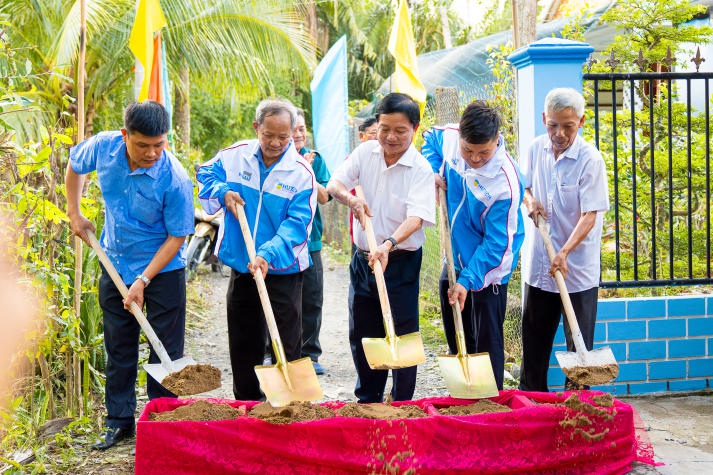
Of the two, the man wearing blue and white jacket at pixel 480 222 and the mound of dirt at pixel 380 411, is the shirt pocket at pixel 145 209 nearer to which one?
the mound of dirt at pixel 380 411

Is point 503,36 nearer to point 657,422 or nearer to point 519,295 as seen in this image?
point 519,295

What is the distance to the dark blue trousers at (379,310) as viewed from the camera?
409 cm

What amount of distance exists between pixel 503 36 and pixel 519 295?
7.16m

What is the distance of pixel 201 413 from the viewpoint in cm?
348

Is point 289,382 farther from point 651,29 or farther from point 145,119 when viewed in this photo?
point 651,29

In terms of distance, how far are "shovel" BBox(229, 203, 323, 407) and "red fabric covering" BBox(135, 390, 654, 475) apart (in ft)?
0.88

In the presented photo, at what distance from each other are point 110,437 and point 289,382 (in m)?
1.10

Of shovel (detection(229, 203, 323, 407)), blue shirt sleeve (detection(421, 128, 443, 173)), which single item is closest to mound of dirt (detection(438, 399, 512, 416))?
shovel (detection(229, 203, 323, 407))

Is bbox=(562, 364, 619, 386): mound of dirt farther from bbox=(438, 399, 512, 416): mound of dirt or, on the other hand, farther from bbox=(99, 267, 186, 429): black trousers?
bbox=(99, 267, 186, 429): black trousers

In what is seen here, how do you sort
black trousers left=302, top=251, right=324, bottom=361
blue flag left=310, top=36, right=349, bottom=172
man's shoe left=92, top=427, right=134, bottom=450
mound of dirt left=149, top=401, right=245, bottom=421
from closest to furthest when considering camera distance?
mound of dirt left=149, top=401, right=245, bottom=421, man's shoe left=92, top=427, right=134, bottom=450, black trousers left=302, top=251, right=324, bottom=361, blue flag left=310, top=36, right=349, bottom=172

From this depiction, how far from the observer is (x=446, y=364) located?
3844mm

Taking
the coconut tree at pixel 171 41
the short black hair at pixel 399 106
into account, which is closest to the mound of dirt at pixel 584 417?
the short black hair at pixel 399 106

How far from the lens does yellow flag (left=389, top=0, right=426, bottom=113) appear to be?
7.01 meters

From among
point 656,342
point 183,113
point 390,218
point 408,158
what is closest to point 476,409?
point 390,218
